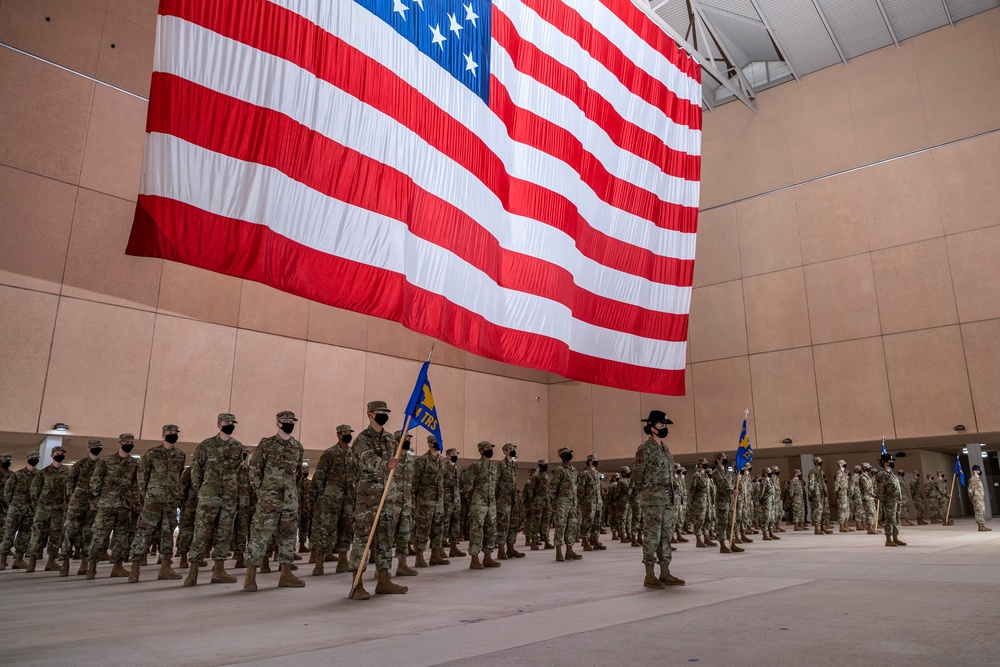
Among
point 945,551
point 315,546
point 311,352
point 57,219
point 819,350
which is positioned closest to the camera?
point 315,546

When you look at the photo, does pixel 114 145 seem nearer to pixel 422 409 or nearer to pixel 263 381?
pixel 263 381

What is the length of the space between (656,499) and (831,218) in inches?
655

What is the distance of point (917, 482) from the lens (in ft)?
64.9

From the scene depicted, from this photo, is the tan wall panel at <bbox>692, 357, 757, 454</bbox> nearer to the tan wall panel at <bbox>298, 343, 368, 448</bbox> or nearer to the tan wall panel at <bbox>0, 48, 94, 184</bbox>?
the tan wall panel at <bbox>298, 343, 368, 448</bbox>

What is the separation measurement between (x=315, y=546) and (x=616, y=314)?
5169 millimetres

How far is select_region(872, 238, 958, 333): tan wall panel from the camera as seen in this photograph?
1758 cm

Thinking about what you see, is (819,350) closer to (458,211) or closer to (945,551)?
(945,551)

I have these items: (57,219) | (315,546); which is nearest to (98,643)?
(315,546)

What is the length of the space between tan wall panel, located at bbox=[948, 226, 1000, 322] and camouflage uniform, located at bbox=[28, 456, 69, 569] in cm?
1972

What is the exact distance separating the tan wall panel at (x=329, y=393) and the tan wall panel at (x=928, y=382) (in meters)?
14.3

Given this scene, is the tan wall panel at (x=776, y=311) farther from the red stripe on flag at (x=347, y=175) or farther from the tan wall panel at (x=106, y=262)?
the tan wall panel at (x=106, y=262)

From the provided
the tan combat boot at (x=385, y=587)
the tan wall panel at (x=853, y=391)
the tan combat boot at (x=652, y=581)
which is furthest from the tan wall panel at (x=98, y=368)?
the tan wall panel at (x=853, y=391)

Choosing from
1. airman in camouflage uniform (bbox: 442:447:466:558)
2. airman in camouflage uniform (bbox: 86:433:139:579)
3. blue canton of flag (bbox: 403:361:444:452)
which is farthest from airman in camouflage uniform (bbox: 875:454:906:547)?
airman in camouflage uniform (bbox: 86:433:139:579)

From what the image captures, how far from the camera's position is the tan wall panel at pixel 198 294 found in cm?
1532
